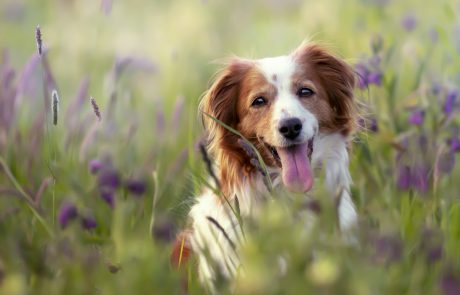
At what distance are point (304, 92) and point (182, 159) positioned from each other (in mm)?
688

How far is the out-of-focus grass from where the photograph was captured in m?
1.98

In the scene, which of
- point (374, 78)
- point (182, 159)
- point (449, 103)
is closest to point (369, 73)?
point (374, 78)

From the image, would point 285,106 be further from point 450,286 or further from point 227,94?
point 450,286

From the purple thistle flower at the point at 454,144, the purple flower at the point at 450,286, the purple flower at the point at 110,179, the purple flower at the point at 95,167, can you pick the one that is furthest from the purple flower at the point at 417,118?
the purple flower at the point at 450,286

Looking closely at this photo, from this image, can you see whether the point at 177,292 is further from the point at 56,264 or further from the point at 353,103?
the point at 353,103

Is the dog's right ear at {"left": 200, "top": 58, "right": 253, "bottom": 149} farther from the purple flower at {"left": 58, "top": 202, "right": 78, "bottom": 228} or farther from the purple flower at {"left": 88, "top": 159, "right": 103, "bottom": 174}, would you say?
the purple flower at {"left": 58, "top": 202, "right": 78, "bottom": 228}

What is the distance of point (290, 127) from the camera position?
11.6 ft

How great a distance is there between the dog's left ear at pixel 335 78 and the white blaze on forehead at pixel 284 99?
0.14 m

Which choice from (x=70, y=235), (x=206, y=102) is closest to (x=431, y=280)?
(x=70, y=235)

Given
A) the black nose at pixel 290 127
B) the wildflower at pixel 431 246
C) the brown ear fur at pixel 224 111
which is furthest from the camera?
the brown ear fur at pixel 224 111

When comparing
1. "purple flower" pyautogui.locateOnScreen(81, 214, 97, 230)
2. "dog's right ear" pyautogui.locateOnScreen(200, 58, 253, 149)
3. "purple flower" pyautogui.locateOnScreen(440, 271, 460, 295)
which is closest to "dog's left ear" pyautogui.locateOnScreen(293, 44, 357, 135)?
"dog's right ear" pyautogui.locateOnScreen(200, 58, 253, 149)

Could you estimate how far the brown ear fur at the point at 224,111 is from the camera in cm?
391

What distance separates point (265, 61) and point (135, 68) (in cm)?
366

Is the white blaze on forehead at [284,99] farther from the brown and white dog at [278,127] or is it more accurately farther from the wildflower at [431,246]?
the wildflower at [431,246]
